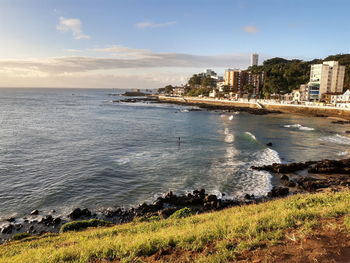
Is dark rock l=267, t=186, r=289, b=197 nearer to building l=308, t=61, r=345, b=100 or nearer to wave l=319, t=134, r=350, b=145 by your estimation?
wave l=319, t=134, r=350, b=145

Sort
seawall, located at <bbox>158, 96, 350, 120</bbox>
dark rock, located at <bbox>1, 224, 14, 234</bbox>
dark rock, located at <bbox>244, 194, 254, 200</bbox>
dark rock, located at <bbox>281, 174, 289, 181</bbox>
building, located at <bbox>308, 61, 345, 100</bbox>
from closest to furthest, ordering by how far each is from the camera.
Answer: dark rock, located at <bbox>1, 224, 14, 234</bbox> < dark rock, located at <bbox>244, 194, 254, 200</bbox> < dark rock, located at <bbox>281, 174, 289, 181</bbox> < seawall, located at <bbox>158, 96, 350, 120</bbox> < building, located at <bbox>308, 61, 345, 100</bbox>

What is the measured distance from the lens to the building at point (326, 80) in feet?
346

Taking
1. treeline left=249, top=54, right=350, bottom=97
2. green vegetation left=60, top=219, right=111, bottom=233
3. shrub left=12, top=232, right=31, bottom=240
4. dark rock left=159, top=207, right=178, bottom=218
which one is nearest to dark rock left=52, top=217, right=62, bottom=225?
green vegetation left=60, top=219, right=111, bottom=233

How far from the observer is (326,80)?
107 m

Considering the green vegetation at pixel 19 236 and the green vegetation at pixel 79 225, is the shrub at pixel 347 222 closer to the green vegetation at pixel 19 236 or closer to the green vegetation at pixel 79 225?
the green vegetation at pixel 79 225

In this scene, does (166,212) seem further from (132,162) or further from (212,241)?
(132,162)

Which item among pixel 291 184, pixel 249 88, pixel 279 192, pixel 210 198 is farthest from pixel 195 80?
pixel 210 198

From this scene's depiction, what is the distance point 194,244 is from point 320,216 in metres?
4.79

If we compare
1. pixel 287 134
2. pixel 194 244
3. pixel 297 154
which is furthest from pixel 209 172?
pixel 287 134

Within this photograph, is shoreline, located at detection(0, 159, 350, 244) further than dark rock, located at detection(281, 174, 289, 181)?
No

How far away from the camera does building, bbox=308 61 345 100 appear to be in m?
105

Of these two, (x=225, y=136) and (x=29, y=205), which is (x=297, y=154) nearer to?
(x=225, y=136)

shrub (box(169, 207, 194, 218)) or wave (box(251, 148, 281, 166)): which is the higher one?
shrub (box(169, 207, 194, 218))

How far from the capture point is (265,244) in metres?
7.02
